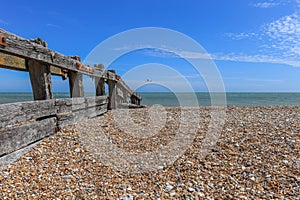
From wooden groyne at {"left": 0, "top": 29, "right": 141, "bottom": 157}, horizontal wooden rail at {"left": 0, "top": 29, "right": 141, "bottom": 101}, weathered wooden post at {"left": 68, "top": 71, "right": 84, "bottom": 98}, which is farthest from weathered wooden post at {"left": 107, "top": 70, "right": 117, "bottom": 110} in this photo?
horizontal wooden rail at {"left": 0, "top": 29, "right": 141, "bottom": 101}

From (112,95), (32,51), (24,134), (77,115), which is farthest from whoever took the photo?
(112,95)

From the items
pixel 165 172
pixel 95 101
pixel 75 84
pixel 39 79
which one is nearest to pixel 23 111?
pixel 39 79

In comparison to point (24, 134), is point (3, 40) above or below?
above

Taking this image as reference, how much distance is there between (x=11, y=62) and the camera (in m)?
4.01

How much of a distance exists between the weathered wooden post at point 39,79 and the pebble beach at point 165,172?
3.41 ft

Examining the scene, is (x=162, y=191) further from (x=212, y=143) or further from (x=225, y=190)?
(x=212, y=143)

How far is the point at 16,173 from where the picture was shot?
11.5 ft

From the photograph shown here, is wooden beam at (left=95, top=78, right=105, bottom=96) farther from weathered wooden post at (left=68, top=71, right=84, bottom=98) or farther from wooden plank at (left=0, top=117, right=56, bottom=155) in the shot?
wooden plank at (left=0, top=117, right=56, bottom=155)

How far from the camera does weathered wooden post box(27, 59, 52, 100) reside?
14.9 ft

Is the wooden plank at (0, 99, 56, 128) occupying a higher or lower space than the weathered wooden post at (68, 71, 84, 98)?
lower

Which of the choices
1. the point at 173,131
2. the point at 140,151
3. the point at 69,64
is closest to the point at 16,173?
the point at 140,151

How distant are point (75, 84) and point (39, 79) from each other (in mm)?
1891

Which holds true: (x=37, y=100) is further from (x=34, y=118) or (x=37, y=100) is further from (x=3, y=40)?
(x=3, y=40)

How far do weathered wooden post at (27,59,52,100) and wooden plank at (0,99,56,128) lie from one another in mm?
243
